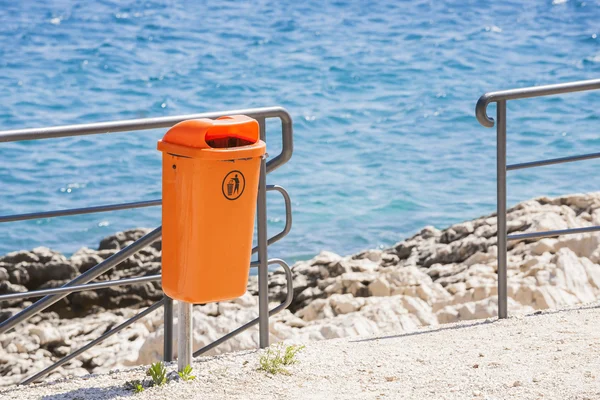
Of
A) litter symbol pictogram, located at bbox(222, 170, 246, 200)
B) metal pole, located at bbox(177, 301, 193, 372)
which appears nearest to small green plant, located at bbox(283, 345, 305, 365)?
metal pole, located at bbox(177, 301, 193, 372)

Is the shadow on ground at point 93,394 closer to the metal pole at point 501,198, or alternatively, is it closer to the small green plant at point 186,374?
the small green plant at point 186,374

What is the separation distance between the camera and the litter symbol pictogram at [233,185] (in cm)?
329

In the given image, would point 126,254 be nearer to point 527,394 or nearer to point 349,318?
point 527,394

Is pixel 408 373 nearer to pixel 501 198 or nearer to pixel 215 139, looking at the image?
pixel 501 198

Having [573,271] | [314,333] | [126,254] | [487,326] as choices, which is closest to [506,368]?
[487,326]

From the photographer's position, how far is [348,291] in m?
8.14

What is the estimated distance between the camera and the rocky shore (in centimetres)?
701

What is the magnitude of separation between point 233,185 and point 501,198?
160cm

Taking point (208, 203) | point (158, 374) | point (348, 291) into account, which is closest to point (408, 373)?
point (158, 374)

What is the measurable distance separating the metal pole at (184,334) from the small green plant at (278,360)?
0.97 ft

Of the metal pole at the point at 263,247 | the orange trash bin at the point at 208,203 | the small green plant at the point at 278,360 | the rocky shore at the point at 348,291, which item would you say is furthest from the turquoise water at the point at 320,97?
the orange trash bin at the point at 208,203

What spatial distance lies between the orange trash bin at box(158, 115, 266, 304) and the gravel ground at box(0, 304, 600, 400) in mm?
387

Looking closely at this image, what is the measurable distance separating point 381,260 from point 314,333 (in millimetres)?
2618

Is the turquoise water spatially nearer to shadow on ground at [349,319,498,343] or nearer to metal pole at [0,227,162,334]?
shadow on ground at [349,319,498,343]
